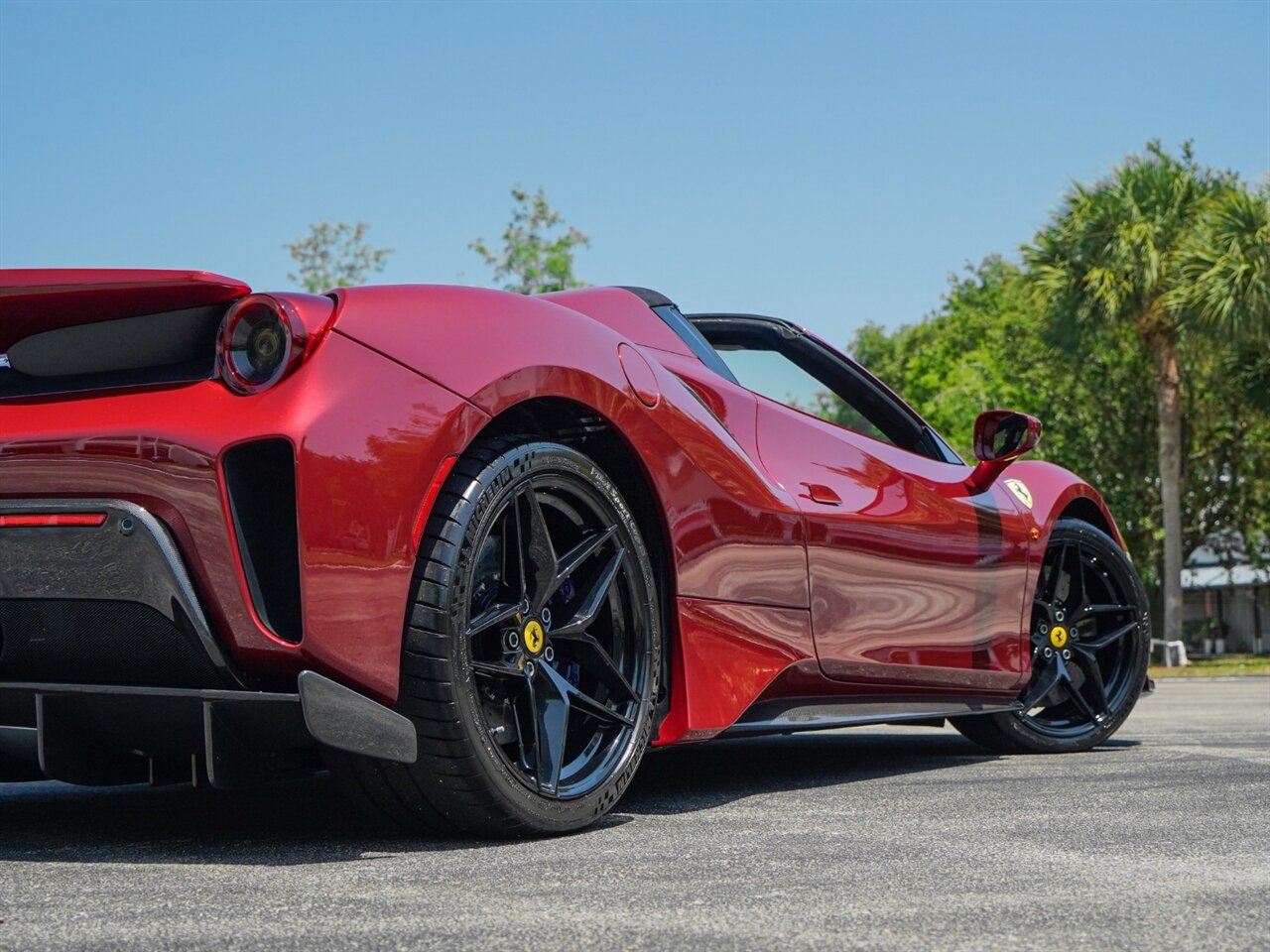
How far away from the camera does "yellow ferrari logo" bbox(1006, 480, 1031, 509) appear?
5160 millimetres

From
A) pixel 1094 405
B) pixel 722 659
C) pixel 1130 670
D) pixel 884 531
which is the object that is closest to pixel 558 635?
pixel 722 659

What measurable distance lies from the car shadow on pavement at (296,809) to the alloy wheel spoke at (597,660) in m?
0.31

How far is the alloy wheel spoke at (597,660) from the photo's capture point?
319 cm

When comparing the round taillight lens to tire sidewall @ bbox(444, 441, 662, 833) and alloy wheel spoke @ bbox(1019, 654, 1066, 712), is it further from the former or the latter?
alloy wheel spoke @ bbox(1019, 654, 1066, 712)

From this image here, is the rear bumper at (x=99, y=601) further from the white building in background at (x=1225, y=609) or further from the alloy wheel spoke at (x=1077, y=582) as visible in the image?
the white building in background at (x=1225, y=609)

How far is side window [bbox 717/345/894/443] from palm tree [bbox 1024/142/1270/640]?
1885 cm

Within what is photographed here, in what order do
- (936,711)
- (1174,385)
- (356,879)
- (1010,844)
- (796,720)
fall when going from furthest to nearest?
(1174,385)
(936,711)
(796,720)
(1010,844)
(356,879)

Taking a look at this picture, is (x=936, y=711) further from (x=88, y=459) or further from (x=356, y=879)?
(x=88, y=459)

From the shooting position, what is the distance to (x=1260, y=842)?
9.68 ft

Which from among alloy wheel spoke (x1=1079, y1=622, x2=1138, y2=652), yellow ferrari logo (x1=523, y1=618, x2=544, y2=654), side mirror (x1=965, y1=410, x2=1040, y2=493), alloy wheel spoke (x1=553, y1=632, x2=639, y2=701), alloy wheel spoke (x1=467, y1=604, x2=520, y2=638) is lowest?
alloy wheel spoke (x1=1079, y1=622, x2=1138, y2=652)

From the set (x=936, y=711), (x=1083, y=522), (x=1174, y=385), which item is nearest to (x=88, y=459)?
(x=936, y=711)

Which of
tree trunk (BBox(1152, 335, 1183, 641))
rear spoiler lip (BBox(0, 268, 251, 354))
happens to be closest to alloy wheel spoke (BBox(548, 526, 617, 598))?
rear spoiler lip (BBox(0, 268, 251, 354))

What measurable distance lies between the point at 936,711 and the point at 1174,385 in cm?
2107

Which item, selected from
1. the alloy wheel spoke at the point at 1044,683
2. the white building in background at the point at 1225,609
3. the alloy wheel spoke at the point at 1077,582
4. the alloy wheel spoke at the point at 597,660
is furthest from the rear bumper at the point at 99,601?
the white building in background at the point at 1225,609
